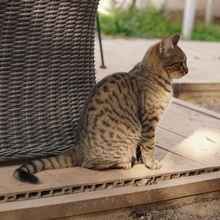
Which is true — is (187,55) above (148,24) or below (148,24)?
above

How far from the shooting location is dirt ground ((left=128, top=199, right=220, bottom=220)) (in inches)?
108

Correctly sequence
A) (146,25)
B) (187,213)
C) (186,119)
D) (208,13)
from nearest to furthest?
(187,213), (186,119), (146,25), (208,13)

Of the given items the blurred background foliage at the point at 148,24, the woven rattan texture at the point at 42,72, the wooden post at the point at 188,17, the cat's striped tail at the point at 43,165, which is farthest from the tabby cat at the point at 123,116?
the wooden post at the point at 188,17

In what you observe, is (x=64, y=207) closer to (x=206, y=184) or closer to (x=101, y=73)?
(x=206, y=184)

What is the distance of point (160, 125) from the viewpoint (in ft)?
12.6

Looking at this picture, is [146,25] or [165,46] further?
[146,25]

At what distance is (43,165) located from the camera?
9.12 ft

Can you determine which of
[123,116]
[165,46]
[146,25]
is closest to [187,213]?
[123,116]

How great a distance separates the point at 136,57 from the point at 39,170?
3843 mm

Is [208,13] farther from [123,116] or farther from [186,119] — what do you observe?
[123,116]

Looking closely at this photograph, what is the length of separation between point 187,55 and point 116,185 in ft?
14.2

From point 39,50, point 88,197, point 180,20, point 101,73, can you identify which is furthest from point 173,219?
point 180,20

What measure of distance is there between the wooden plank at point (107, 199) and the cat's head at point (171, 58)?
2.36 feet

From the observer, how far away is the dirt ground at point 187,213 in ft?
9.04
